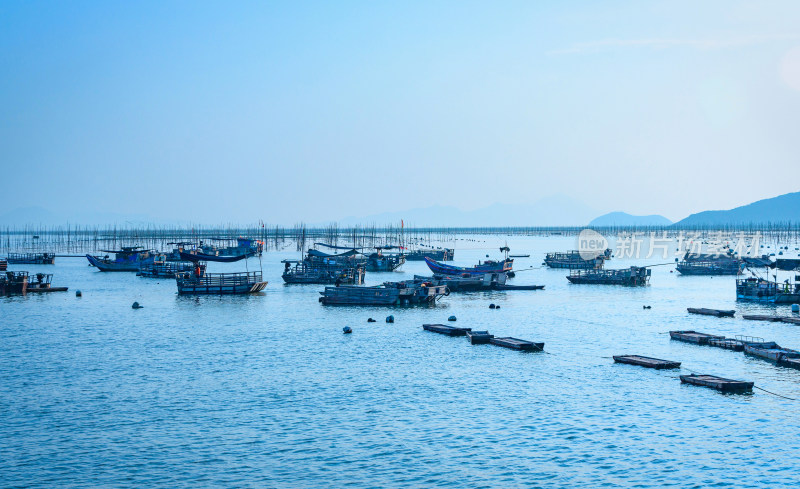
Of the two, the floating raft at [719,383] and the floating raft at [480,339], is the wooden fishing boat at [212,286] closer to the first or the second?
the floating raft at [480,339]

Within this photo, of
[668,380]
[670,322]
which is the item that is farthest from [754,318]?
[668,380]

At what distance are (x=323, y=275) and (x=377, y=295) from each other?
81.8ft

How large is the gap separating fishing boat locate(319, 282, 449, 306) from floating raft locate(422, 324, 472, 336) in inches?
553

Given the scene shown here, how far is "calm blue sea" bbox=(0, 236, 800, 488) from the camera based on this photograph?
23.0 m

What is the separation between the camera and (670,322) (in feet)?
188

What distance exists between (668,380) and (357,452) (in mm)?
17895

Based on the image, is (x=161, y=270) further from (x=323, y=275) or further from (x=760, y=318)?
(x=760, y=318)

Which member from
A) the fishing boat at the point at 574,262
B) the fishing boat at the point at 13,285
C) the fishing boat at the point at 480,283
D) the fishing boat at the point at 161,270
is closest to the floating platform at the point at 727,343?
the fishing boat at the point at 480,283

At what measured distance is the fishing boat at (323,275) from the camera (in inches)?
3476

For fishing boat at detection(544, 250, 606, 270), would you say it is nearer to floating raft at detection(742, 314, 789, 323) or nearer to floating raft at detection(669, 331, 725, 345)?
floating raft at detection(742, 314, 789, 323)

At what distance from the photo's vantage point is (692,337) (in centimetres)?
4628

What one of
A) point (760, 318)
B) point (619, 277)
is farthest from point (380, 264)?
point (760, 318)

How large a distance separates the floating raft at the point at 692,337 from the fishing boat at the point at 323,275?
4690 centimetres

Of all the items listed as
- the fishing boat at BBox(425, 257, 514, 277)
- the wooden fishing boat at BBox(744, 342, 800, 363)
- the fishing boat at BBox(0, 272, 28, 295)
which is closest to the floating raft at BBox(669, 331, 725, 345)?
the wooden fishing boat at BBox(744, 342, 800, 363)
